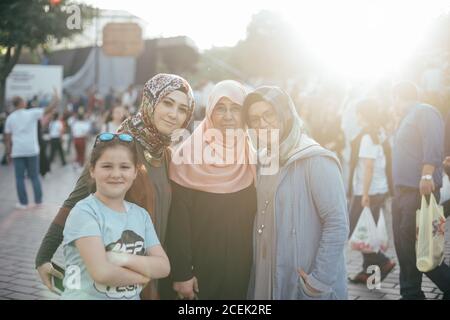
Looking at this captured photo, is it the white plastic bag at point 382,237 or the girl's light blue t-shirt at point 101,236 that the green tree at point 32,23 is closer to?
the girl's light blue t-shirt at point 101,236

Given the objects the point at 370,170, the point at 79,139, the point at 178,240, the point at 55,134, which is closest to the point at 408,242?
the point at 370,170

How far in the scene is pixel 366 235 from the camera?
502 centimetres

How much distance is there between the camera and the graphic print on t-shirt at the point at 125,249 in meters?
2.24

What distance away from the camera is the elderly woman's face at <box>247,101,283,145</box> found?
2.56 meters

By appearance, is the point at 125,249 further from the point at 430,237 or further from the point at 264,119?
the point at 430,237

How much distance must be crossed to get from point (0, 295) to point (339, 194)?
9.87 feet

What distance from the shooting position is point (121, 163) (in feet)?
7.50

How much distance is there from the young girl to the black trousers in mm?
2449

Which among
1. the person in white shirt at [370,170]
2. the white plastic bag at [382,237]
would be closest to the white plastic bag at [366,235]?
the white plastic bag at [382,237]

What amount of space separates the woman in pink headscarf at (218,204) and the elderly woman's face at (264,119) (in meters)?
0.20

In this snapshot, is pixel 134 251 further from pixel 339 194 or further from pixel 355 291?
pixel 355 291

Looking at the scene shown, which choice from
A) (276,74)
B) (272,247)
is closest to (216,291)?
(272,247)

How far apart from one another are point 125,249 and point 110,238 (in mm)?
86

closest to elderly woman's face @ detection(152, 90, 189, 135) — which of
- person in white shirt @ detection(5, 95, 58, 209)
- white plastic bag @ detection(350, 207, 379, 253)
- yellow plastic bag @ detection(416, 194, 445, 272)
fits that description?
yellow plastic bag @ detection(416, 194, 445, 272)
